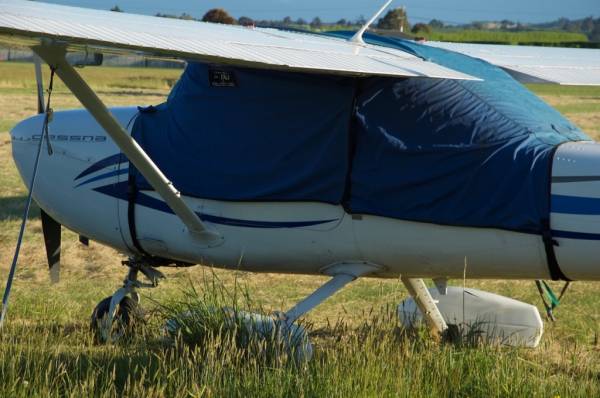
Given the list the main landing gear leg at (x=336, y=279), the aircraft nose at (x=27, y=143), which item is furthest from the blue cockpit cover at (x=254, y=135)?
the aircraft nose at (x=27, y=143)

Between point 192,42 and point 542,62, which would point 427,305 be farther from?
point 192,42

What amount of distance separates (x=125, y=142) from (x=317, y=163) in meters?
1.18

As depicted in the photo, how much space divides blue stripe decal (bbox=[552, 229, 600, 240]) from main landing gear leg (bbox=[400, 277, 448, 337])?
1.61 metres

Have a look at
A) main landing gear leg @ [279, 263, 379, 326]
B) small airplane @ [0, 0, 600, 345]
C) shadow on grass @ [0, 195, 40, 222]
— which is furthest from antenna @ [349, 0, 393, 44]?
shadow on grass @ [0, 195, 40, 222]

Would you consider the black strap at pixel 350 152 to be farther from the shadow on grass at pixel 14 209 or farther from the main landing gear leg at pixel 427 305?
the shadow on grass at pixel 14 209

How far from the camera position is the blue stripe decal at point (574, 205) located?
18.3ft

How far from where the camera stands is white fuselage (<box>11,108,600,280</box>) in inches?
225

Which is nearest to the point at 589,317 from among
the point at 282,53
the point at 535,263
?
the point at 535,263

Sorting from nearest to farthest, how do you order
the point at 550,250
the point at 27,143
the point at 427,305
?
1. the point at 550,250
2. the point at 427,305
3. the point at 27,143

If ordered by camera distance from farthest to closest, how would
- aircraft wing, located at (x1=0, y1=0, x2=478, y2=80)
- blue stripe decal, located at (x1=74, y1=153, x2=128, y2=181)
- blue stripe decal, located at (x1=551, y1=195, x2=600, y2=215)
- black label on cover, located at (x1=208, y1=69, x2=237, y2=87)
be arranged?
blue stripe decal, located at (x1=74, y1=153, x2=128, y2=181) < black label on cover, located at (x1=208, y1=69, x2=237, y2=87) < blue stripe decal, located at (x1=551, y1=195, x2=600, y2=215) < aircraft wing, located at (x1=0, y1=0, x2=478, y2=80)

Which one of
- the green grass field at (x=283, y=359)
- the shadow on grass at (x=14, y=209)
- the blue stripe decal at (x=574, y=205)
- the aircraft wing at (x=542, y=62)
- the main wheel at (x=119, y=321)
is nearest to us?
the green grass field at (x=283, y=359)

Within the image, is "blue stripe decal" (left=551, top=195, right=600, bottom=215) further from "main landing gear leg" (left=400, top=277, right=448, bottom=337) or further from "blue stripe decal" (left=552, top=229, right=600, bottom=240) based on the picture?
"main landing gear leg" (left=400, top=277, right=448, bottom=337)


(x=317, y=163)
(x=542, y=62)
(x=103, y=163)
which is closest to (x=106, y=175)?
(x=103, y=163)

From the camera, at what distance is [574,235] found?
563cm
